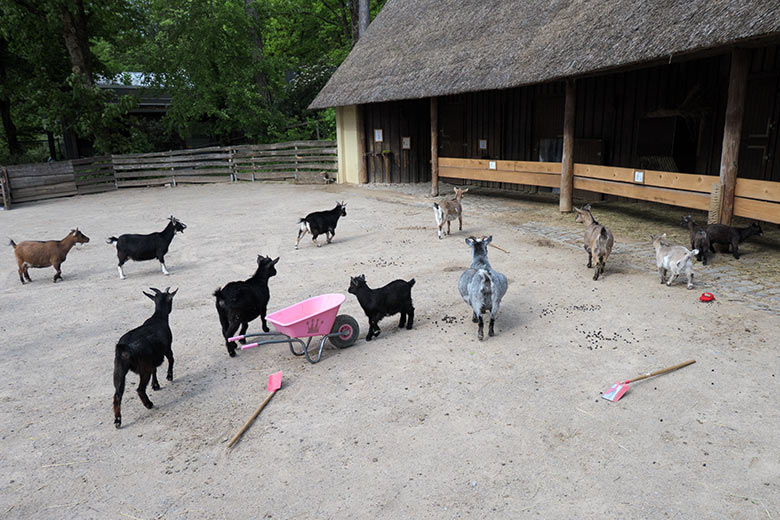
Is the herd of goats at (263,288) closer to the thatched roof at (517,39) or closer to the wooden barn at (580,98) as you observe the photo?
the wooden barn at (580,98)

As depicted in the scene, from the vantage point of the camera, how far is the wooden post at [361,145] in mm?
20281

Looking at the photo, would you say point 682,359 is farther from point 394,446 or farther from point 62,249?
point 62,249

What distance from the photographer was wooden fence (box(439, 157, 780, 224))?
864cm

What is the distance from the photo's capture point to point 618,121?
14086 millimetres

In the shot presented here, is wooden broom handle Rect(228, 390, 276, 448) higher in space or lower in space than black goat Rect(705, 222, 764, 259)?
lower

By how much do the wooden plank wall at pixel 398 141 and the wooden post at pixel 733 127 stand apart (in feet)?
40.8

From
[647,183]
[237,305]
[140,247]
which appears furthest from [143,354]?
[647,183]

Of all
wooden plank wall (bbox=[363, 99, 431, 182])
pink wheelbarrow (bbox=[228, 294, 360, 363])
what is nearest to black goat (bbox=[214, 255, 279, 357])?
pink wheelbarrow (bbox=[228, 294, 360, 363])

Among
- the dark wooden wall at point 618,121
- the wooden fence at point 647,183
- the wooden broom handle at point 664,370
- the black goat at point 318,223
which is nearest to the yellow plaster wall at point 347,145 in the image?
the dark wooden wall at point 618,121

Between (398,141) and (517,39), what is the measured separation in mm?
7501

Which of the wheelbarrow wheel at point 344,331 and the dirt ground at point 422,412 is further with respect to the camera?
the wheelbarrow wheel at point 344,331

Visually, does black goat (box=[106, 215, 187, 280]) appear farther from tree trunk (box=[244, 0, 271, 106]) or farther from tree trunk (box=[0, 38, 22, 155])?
tree trunk (box=[244, 0, 271, 106])

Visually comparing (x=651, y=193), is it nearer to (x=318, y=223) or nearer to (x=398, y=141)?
(x=318, y=223)

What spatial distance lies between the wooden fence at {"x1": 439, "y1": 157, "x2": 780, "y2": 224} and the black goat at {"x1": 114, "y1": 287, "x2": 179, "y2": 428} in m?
8.71
